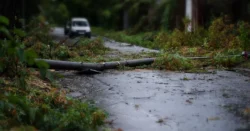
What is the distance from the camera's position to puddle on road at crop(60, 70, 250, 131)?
739cm

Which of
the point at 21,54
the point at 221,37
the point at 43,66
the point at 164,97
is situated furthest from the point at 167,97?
the point at 221,37

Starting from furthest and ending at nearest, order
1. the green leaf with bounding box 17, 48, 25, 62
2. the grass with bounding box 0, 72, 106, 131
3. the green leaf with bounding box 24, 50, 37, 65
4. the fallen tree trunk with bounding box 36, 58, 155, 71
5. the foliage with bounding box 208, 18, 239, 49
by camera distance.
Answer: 1. the foliage with bounding box 208, 18, 239, 49
2. the fallen tree trunk with bounding box 36, 58, 155, 71
3. the grass with bounding box 0, 72, 106, 131
4. the green leaf with bounding box 24, 50, 37, 65
5. the green leaf with bounding box 17, 48, 25, 62

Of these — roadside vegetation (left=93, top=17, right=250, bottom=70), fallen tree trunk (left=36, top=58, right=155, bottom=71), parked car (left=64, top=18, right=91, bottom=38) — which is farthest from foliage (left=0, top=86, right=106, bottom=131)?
parked car (left=64, top=18, right=91, bottom=38)

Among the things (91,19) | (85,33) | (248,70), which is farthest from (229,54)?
(91,19)

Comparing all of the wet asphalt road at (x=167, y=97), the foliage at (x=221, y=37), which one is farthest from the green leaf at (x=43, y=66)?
the foliage at (x=221, y=37)

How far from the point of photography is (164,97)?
30.6ft

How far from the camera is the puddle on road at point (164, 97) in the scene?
739 centimetres

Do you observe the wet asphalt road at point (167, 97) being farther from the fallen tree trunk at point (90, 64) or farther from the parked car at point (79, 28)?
the parked car at point (79, 28)

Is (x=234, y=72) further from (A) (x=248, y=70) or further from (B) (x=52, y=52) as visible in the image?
(B) (x=52, y=52)

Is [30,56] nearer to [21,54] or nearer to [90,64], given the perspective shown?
[21,54]

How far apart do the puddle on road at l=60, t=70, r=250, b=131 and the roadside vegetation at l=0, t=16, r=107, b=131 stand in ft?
2.01

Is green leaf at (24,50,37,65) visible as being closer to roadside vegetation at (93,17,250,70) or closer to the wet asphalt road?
the wet asphalt road

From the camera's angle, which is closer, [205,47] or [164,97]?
[164,97]

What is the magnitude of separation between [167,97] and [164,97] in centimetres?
7
